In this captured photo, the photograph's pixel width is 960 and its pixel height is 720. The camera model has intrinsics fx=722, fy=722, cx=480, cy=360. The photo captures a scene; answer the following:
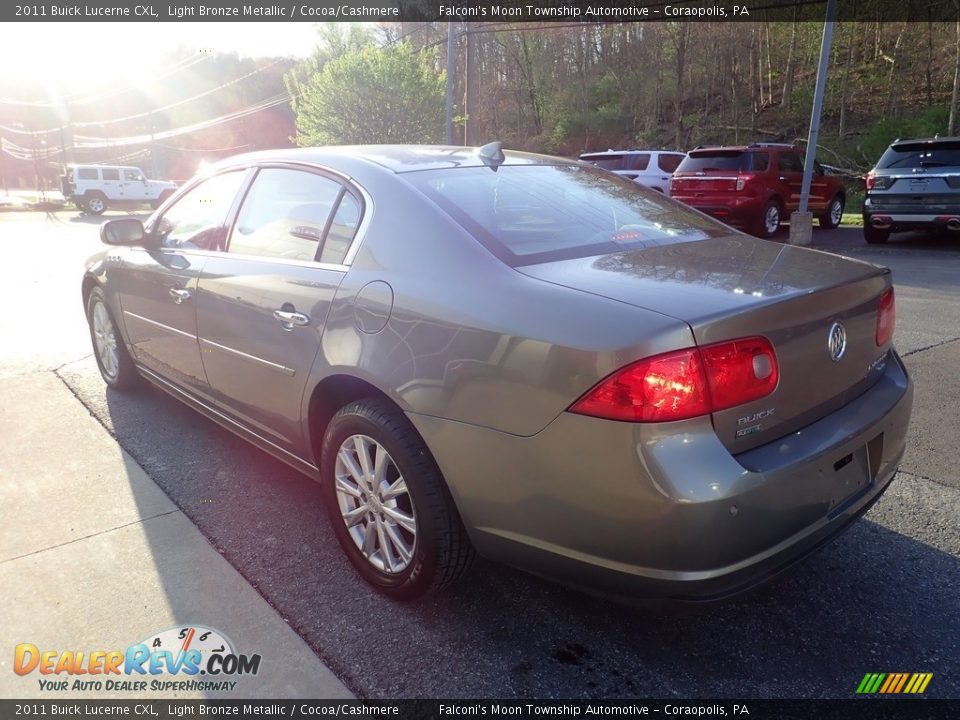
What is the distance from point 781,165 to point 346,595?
1328cm

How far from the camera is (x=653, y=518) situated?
5.99 feet

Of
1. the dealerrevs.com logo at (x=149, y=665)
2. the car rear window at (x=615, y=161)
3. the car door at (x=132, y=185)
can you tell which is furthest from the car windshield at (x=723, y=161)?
the car door at (x=132, y=185)

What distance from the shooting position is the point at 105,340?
484cm

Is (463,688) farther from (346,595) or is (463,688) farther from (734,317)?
(734,317)

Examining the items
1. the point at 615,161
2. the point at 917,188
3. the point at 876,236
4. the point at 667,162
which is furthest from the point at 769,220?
the point at 615,161

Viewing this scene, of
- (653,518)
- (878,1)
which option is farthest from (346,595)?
(878,1)

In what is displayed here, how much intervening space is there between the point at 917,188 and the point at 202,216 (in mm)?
11197

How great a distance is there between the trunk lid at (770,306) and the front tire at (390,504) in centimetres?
71

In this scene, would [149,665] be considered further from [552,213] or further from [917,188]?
[917,188]

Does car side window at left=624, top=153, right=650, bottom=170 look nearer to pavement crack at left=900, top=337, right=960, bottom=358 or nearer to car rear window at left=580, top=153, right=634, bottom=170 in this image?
car rear window at left=580, top=153, right=634, bottom=170

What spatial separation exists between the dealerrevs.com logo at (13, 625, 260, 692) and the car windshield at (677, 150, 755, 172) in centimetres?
1252

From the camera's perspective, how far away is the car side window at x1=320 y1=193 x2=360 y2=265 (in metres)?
2.74

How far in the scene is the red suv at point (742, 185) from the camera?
12.8 metres

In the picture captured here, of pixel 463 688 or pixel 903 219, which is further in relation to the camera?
pixel 903 219
